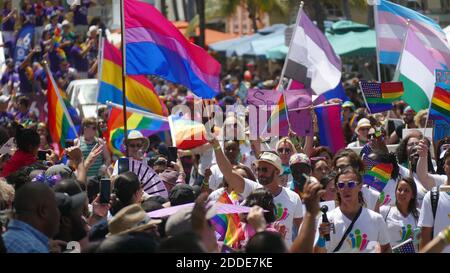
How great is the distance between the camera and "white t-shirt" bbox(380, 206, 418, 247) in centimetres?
888

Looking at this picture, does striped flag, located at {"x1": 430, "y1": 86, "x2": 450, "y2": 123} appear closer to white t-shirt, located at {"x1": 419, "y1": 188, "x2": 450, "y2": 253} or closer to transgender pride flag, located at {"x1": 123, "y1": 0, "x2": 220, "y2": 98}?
transgender pride flag, located at {"x1": 123, "y1": 0, "x2": 220, "y2": 98}

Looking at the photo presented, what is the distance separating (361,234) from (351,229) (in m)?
0.07

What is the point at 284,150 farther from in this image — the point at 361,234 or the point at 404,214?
the point at 361,234

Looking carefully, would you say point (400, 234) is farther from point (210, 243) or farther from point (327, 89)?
point (327, 89)

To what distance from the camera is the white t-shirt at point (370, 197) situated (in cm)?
914

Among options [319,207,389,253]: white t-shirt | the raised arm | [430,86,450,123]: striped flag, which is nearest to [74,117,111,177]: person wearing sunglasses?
[430,86,450,123]: striped flag

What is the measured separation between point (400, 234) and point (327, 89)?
5497 millimetres

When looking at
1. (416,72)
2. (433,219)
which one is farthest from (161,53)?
(433,219)

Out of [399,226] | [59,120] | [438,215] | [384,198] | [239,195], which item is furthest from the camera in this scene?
[59,120]

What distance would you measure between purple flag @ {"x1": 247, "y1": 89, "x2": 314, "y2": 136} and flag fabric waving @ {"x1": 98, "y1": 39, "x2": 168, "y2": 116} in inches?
56.6

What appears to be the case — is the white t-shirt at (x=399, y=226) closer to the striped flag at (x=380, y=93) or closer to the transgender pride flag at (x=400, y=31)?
the striped flag at (x=380, y=93)

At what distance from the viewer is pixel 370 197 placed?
363 inches

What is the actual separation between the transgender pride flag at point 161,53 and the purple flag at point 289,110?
0.50 metres
